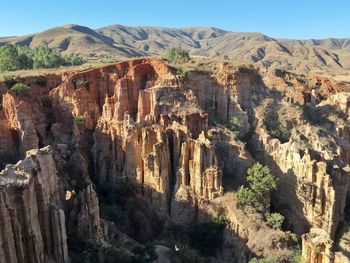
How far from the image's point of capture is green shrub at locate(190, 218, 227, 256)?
33875mm

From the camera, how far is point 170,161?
39594 mm

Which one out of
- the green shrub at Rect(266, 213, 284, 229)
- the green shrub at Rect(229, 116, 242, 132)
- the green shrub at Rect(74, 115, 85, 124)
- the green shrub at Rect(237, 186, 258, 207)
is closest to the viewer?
the green shrub at Rect(266, 213, 284, 229)

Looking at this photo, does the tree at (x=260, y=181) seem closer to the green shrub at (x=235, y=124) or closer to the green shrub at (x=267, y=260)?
the green shrub at (x=267, y=260)

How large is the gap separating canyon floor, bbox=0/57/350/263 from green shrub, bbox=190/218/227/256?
0.12 metres

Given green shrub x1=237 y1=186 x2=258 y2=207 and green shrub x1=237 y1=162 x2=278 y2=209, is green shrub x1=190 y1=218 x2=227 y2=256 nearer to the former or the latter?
green shrub x1=237 y1=186 x2=258 y2=207

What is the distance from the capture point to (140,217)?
3678 centimetres

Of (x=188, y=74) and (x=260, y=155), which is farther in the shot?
(x=188, y=74)

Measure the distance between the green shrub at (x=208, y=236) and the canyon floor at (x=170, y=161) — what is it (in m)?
0.12

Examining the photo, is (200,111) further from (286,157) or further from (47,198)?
(47,198)

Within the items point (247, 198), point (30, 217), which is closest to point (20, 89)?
point (30, 217)

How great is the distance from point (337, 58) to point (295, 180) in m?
144

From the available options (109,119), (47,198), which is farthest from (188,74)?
(47,198)

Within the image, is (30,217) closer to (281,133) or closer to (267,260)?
(267,260)

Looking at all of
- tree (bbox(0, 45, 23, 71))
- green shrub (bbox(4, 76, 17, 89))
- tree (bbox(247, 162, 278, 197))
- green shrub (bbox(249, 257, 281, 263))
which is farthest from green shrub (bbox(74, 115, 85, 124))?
green shrub (bbox(249, 257, 281, 263))
